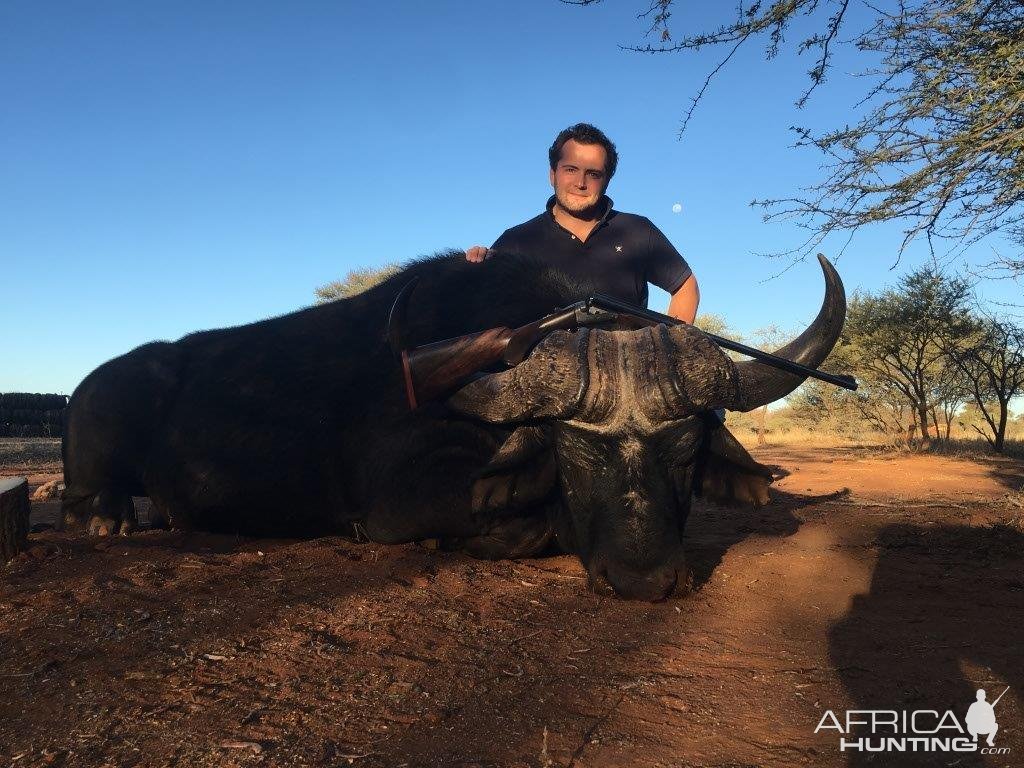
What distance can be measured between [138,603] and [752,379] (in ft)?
9.52

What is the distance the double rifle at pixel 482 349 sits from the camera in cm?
349

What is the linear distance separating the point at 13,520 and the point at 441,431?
220 centimetres

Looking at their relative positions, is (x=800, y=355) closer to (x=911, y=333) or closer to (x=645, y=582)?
(x=645, y=582)

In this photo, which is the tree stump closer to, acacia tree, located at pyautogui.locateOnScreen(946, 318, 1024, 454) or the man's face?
the man's face

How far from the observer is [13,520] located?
3.59m

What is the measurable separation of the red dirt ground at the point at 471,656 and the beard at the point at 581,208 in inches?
105

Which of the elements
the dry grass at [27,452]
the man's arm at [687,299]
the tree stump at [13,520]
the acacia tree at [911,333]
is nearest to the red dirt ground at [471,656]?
the tree stump at [13,520]

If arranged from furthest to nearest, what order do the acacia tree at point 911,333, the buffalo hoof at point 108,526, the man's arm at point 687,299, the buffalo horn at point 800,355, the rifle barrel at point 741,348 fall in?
1. the acacia tree at point 911,333
2. the man's arm at point 687,299
3. the buffalo hoof at point 108,526
4. the rifle barrel at point 741,348
5. the buffalo horn at point 800,355

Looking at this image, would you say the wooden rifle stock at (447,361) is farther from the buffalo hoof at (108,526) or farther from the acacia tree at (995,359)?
the acacia tree at (995,359)

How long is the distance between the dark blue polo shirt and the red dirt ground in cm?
220

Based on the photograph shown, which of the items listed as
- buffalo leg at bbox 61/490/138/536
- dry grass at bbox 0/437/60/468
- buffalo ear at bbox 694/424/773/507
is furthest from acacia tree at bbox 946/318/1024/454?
dry grass at bbox 0/437/60/468

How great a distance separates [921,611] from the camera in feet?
9.98

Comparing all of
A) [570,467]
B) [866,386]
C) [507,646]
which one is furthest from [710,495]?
[866,386]

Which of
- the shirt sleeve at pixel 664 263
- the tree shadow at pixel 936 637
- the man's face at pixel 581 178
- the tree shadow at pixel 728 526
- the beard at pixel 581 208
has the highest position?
the man's face at pixel 581 178
